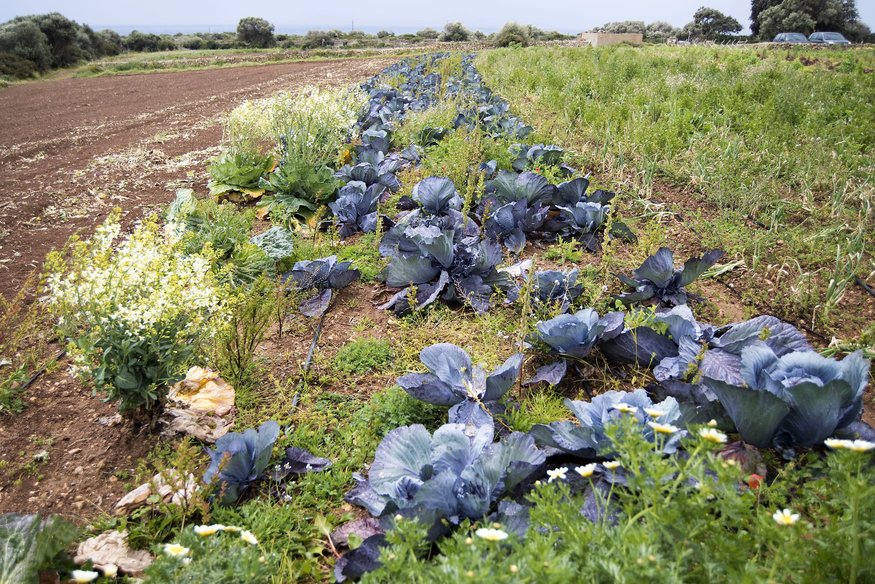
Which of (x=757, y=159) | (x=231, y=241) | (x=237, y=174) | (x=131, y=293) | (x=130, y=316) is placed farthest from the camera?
(x=237, y=174)

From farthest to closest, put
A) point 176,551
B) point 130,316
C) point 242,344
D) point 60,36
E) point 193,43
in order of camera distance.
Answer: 1. point 193,43
2. point 60,36
3. point 242,344
4. point 130,316
5. point 176,551

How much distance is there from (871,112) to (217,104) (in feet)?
37.6

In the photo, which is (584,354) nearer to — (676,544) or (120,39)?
(676,544)

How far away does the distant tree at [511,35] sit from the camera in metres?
32.2

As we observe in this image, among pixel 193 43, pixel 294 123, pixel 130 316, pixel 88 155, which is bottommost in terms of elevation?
pixel 88 155

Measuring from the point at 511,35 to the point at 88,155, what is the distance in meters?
30.3

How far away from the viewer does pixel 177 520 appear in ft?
6.54

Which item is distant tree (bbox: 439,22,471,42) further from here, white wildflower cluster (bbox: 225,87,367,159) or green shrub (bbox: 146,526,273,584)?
green shrub (bbox: 146,526,273,584)

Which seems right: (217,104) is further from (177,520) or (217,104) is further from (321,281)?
(177,520)

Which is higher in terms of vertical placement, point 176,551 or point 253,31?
point 253,31

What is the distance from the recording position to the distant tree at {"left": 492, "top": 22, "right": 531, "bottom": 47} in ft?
106

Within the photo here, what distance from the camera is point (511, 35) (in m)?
32.8

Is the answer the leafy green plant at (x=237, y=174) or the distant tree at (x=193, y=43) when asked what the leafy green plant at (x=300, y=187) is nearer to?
the leafy green plant at (x=237, y=174)

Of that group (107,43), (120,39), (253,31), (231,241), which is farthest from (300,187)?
(253,31)
